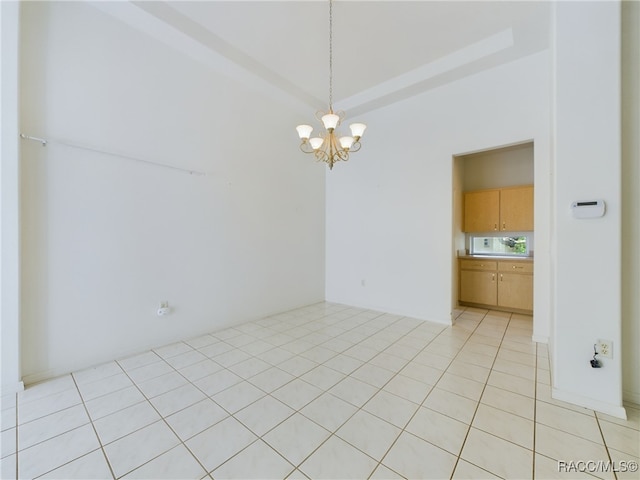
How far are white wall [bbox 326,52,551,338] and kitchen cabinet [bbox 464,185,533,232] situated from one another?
1202 millimetres

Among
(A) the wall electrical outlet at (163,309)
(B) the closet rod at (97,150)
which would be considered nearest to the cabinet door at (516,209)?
(B) the closet rod at (97,150)

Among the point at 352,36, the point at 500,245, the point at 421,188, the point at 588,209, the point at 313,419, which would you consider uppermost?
the point at 352,36

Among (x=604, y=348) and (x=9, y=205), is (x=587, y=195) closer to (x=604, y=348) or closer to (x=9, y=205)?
(x=604, y=348)

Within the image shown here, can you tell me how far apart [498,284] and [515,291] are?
0.25 m

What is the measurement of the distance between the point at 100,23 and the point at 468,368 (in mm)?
4989

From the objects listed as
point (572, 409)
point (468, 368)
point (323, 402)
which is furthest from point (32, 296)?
point (572, 409)

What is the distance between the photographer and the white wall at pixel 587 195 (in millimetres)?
1864

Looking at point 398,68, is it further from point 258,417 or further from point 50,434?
point 50,434

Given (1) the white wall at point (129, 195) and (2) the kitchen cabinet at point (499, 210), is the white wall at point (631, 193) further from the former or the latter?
(1) the white wall at point (129, 195)

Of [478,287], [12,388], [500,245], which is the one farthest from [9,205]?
[500,245]

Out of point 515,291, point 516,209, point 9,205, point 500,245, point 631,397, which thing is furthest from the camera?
point 500,245

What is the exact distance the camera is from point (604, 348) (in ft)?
6.15

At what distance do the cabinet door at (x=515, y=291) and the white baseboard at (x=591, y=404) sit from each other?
2405 mm

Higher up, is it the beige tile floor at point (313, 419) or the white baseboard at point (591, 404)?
the white baseboard at point (591, 404)
